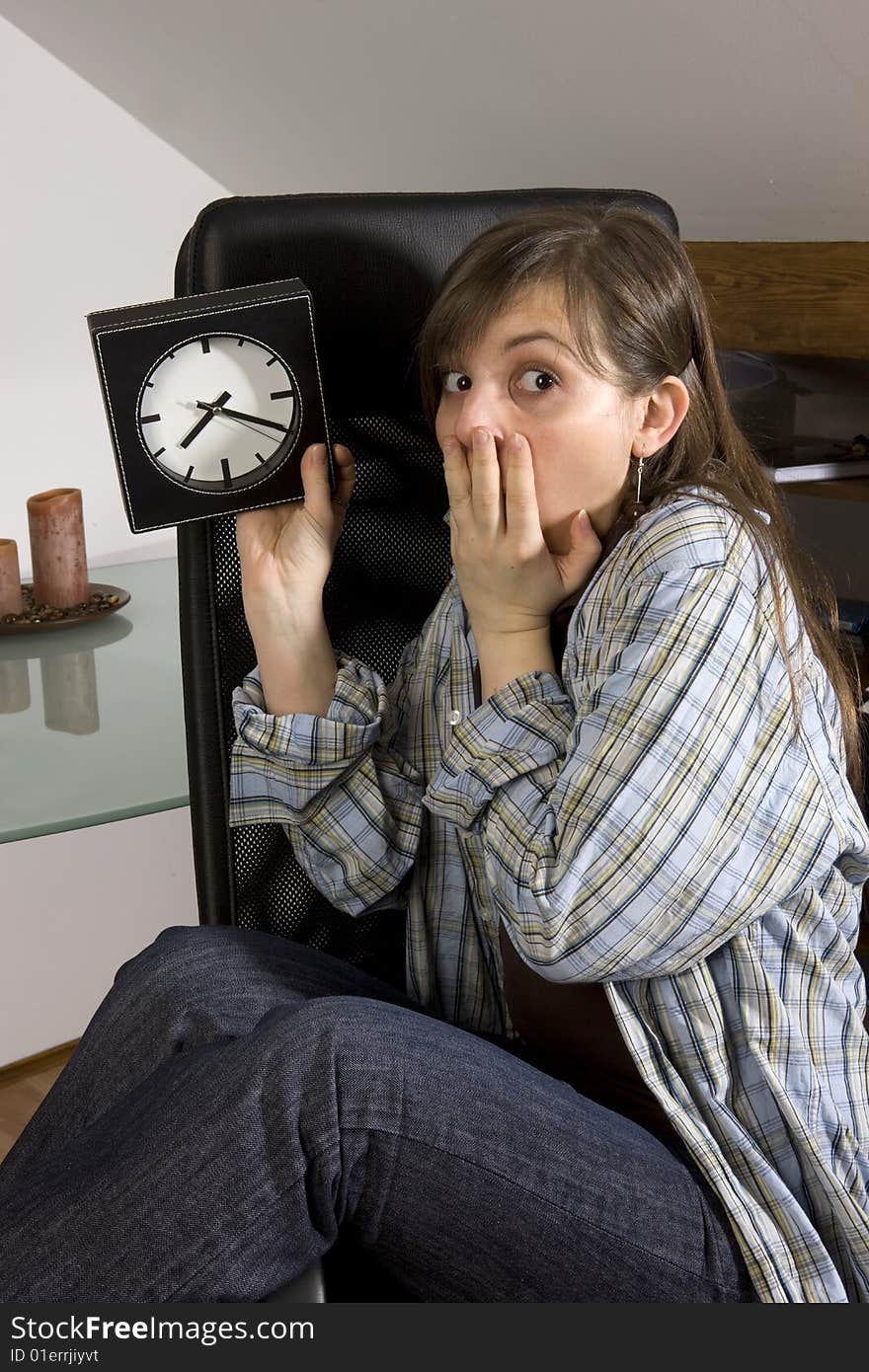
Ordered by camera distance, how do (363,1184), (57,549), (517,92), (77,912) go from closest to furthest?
(363,1184) < (517,92) < (57,549) < (77,912)

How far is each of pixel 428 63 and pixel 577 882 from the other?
104 cm

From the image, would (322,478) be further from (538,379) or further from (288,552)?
(538,379)

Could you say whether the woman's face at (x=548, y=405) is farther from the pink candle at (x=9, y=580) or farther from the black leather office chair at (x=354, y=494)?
the pink candle at (x=9, y=580)

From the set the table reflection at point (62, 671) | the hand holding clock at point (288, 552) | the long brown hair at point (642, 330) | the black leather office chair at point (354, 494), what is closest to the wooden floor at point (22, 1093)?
the table reflection at point (62, 671)

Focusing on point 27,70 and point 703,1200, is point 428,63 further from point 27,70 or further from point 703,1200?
point 703,1200

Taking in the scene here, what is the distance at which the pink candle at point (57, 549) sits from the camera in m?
1.71

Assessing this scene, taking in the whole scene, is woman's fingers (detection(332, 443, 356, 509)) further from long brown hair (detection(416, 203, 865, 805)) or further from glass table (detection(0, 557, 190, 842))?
glass table (detection(0, 557, 190, 842))

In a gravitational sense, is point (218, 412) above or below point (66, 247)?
below

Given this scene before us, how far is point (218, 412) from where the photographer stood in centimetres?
101

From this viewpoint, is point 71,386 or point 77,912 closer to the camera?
point 71,386

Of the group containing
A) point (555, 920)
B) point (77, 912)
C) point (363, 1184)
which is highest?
point (555, 920)

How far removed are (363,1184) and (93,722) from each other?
0.69 meters

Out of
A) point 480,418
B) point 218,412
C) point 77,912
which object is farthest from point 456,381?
point 77,912

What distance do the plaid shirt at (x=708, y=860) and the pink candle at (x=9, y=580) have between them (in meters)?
0.89
